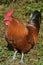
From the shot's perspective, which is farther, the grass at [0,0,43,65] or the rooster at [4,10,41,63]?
the grass at [0,0,43,65]

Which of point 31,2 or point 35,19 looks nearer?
point 35,19

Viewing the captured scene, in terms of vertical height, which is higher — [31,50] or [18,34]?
[18,34]

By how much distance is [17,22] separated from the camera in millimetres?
5934

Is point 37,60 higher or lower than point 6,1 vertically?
lower

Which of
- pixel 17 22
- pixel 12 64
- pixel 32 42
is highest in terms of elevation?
pixel 17 22

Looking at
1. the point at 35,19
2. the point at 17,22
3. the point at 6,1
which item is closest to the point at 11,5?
the point at 6,1

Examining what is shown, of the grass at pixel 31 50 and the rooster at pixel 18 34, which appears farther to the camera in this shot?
the grass at pixel 31 50

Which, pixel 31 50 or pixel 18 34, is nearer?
pixel 18 34

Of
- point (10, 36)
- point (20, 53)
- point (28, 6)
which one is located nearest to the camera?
point (10, 36)

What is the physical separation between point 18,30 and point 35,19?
31.7 inches

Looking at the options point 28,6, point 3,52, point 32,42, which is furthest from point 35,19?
point 28,6

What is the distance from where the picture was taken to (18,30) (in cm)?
591

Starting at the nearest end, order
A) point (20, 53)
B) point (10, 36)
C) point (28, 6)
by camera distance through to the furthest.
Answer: point (10, 36) < point (20, 53) < point (28, 6)

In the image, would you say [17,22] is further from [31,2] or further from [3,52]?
[31,2]
